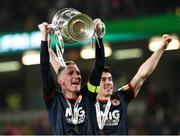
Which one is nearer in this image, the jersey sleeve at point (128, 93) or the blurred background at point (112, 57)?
the jersey sleeve at point (128, 93)

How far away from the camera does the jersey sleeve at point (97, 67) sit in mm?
5652

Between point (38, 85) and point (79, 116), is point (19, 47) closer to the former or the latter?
point (38, 85)

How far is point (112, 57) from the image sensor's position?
15453 millimetres

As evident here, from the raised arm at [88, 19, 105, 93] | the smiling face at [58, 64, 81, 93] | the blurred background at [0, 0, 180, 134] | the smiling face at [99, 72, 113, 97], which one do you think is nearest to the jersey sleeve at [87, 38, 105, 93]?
the raised arm at [88, 19, 105, 93]

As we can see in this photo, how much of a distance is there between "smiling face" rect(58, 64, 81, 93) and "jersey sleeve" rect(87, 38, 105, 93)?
0.11 metres

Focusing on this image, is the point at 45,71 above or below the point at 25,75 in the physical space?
above

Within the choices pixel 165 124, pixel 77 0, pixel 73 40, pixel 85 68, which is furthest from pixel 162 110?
pixel 73 40

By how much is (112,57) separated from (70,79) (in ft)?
31.9

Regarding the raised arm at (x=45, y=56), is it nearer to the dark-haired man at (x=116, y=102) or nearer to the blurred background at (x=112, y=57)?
the dark-haired man at (x=116, y=102)

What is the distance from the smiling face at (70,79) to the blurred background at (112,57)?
7.20 meters

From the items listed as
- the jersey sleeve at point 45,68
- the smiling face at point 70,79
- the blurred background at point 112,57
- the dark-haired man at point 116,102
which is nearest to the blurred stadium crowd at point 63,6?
the blurred background at point 112,57

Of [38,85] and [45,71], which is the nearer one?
[45,71]

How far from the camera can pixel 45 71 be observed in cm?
553

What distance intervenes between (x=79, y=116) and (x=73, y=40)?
2.17 feet
